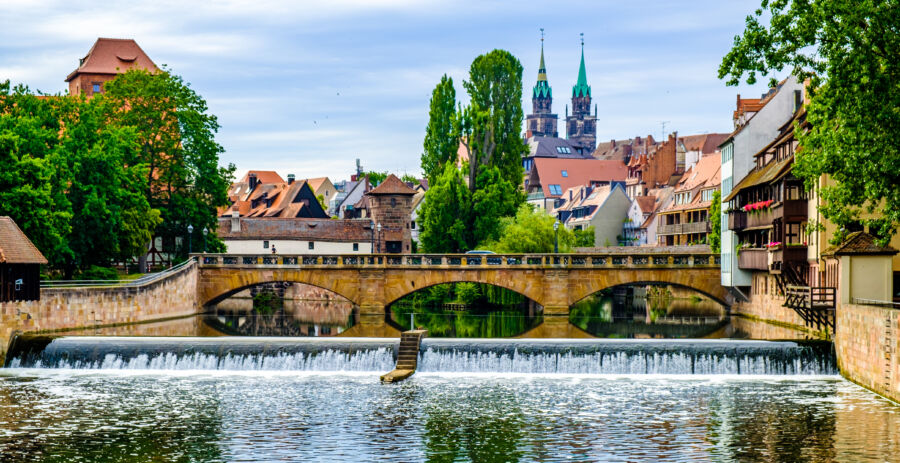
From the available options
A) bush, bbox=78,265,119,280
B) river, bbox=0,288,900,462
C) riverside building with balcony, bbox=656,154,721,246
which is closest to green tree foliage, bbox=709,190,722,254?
riverside building with balcony, bbox=656,154,721,246

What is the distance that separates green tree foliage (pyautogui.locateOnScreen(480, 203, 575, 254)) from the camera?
85.8m

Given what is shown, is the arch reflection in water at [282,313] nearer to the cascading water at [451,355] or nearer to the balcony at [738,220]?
the cascading water at [451,355]

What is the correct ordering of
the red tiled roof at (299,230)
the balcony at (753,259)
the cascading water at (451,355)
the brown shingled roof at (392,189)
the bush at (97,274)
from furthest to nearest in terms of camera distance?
1. the red tiled roof at (299,230)
2. the brown shingled roof at (392,189)
3. the bush at (97,274)
4. the balcony at (753,259)
5. the cascading water at (451,355)

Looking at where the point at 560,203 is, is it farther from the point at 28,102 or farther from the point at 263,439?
the point at 263,439

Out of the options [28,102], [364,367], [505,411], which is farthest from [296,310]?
[505,411]

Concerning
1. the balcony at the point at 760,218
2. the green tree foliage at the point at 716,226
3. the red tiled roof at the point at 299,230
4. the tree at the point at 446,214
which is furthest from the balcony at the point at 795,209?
the red tiled roof at the point at 299,230

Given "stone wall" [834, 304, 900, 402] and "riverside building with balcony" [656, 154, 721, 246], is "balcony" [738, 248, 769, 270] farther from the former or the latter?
"riverside building with balcony" [656, 154, 721, 246]

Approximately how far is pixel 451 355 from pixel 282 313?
1377 inches

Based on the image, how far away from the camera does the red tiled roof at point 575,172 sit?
17050cm

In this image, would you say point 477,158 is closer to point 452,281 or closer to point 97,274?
point 452,281

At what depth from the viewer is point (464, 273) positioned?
7262cm

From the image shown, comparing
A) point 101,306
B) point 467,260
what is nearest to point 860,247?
point 467,260

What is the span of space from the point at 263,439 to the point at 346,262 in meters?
42.6

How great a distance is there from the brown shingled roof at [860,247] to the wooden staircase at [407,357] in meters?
16.5
